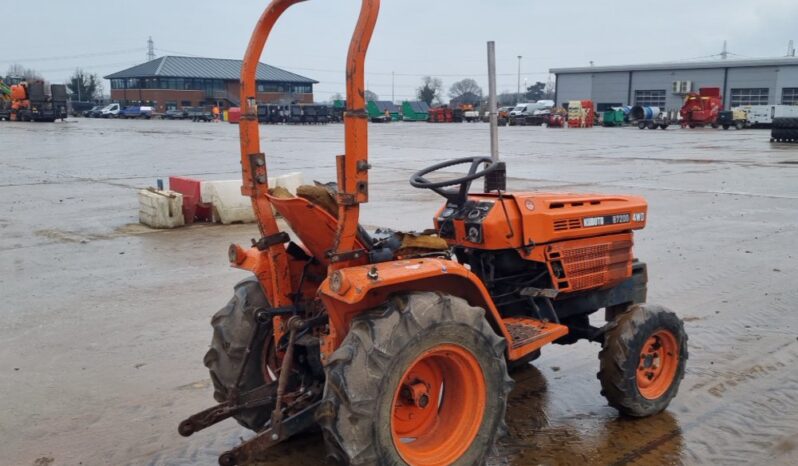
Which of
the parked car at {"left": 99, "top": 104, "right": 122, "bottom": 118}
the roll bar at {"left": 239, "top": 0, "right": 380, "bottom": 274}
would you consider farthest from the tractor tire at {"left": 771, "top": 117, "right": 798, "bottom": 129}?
the parked car at {"left": 99, "top": 104, "right": 122, "bottom": 118}

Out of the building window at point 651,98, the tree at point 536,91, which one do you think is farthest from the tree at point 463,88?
the building window at point 651,98

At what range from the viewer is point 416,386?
3357 millimetres

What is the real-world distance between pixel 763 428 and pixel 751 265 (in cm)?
441

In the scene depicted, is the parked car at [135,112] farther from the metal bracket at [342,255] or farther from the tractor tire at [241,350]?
the metal bracket at [342,255]

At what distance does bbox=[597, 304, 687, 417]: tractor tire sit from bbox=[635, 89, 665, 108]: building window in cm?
6733

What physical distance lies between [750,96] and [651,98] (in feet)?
28.2

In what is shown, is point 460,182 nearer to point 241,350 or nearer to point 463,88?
point 241,350

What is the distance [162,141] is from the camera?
1270 inches

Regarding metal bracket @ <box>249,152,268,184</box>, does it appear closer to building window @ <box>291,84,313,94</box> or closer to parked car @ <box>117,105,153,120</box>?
parked car @ <box>117,105,153,120</box>

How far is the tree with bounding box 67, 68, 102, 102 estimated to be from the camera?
313 feet

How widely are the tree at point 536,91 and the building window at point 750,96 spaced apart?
1796 inches

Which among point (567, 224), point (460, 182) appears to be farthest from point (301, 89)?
point (460, 182)

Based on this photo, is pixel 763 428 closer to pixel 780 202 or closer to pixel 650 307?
pixel 650 307

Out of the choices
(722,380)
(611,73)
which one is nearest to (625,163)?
(722,380)
